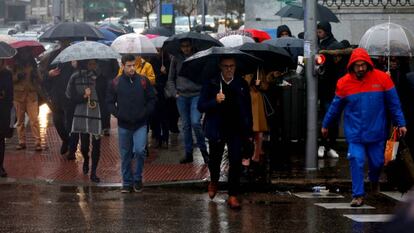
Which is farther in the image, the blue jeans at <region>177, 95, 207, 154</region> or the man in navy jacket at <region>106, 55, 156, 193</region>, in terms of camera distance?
the blue jeans at <region>177, 95, 207, 154</region>

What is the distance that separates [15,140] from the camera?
50.6 ft

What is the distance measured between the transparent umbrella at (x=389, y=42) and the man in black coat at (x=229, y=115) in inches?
93.5

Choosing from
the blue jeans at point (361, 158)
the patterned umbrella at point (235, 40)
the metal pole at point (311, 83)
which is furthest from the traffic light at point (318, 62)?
the patterned umbrella at point (235, 40)

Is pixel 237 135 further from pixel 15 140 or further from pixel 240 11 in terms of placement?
pixel 240 11

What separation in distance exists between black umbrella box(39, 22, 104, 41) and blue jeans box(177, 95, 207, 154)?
2291 mm

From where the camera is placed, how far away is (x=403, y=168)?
9.23 metres

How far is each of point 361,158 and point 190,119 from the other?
3.90 m

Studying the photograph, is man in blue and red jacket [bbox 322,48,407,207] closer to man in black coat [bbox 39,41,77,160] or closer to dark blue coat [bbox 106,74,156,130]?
dark blue coat [bbox 106,74,156,130]

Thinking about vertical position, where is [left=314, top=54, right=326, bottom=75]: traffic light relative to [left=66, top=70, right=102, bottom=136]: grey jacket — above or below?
above

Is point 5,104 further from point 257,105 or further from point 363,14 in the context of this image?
point 363,14

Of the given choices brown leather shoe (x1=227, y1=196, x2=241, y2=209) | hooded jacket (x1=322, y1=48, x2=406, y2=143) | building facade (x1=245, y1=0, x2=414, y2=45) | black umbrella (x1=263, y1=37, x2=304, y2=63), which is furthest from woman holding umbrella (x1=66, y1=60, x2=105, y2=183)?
building facade (x1=245, y1=0, x2=414, y2=45)

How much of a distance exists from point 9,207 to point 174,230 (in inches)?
88.5

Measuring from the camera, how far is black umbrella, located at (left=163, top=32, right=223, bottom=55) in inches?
483

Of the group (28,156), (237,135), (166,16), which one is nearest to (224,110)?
(237,135)
